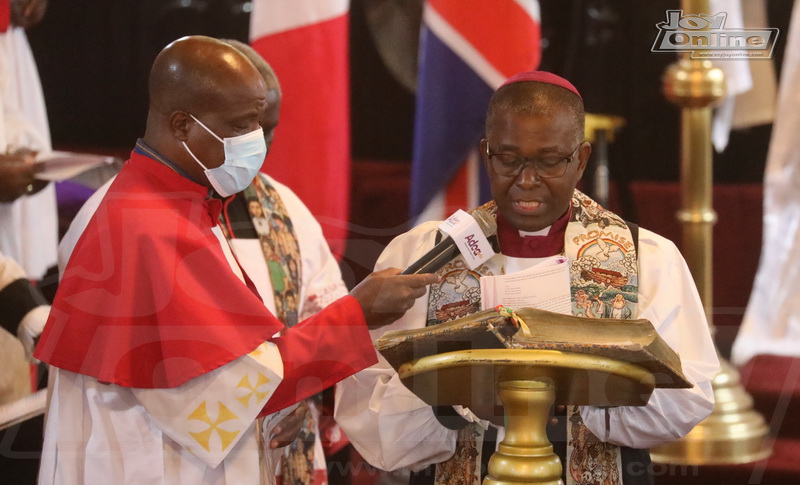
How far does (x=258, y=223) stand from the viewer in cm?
376

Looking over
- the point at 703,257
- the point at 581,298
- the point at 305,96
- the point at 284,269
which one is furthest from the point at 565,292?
the point at 305,96

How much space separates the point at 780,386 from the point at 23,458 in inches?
140

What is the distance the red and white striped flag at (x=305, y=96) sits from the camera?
504cm

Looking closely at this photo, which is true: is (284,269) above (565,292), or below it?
below

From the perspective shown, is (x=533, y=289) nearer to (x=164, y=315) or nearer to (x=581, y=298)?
(x=581, y=298)

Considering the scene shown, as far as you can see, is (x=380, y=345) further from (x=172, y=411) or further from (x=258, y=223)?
(x=258, y=223)

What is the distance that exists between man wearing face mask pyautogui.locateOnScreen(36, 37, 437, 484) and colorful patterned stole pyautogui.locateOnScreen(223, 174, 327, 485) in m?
1.02

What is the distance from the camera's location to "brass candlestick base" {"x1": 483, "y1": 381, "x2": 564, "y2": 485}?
→ 2062 mm

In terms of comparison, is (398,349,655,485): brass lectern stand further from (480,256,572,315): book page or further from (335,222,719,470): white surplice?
Answer: (480,256,572,315): book page

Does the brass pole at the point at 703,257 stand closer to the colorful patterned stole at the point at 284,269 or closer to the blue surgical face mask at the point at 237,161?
the colorful patterned stole at the point at 284,269

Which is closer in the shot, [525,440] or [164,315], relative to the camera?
[525,440]

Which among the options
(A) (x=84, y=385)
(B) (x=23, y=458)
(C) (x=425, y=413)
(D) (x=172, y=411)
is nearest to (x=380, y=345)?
(C) (x=425, y=413)

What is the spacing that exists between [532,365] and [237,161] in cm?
108

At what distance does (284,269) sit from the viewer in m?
3.76
